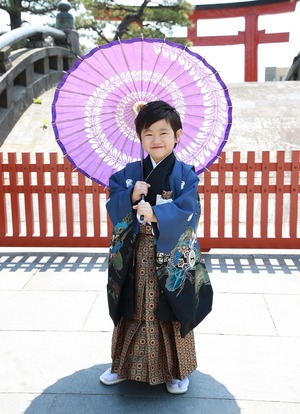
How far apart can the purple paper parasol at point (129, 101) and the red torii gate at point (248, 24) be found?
904 inches

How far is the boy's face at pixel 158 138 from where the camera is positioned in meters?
2.45

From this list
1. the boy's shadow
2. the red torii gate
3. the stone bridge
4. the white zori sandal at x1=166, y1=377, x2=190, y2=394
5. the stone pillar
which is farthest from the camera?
the red torii gate

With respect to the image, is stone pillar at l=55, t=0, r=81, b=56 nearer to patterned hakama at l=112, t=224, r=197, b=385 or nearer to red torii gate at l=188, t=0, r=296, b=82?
red torii gate at l=188, t=0, r=296, b=82

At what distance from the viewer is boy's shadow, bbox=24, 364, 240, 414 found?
100 inches

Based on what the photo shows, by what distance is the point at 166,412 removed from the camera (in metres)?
2.52

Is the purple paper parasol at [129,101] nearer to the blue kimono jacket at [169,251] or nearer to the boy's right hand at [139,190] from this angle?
the blue kimono jacket at [169,251]

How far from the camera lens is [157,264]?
8.35ft

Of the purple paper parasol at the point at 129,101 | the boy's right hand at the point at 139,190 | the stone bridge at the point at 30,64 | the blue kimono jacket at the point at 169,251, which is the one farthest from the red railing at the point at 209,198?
the stone bridge at the point at 30,64

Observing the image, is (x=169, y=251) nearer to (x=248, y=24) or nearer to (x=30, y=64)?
(x=30, y=64)

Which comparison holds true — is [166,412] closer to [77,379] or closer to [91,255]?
[77,379]

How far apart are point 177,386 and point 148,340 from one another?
0.33m

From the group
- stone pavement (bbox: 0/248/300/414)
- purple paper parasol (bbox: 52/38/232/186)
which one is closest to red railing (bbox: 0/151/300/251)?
stone pavement (bbox: 0/248/300/414)

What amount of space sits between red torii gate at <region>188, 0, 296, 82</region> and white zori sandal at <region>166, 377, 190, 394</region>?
77.8ft

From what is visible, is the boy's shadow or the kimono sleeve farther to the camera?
the boy's shadow
